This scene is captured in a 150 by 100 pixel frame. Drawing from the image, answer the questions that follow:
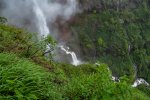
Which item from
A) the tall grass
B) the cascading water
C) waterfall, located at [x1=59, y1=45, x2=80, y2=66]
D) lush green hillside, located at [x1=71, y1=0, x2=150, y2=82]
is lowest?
the tall grass

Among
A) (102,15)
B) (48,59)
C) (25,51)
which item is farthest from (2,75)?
(102,15)

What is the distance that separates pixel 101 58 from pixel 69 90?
237 feet

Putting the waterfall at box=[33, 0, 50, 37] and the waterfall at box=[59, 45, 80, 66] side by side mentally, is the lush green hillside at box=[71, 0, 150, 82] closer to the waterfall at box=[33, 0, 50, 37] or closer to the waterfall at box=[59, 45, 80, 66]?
the waterfall at box=[59, 45, 80, 66]

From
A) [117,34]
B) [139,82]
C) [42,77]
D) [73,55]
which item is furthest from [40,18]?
[42,77]

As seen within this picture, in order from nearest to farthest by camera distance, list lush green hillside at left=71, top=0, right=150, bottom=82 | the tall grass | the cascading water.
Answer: the tall grass → the cascading water → lush green hillside at left=71, top=0, right=150, bottom=82

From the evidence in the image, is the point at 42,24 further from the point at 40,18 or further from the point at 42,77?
the point at 42,77

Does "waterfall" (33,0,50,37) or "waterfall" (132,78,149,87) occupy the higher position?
"waterfall" (33,0,50,37)

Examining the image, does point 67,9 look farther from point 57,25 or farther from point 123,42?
point 123,42

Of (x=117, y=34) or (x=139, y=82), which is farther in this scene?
(x=117, y=34)

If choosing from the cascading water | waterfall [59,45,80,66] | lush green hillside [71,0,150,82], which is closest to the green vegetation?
waterfall [59,45,80,66]

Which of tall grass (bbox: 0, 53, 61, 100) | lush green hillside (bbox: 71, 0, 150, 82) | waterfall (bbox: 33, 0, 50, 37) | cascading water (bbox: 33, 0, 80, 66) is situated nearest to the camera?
tall grass (bbox: 0, 53, 61, 100)

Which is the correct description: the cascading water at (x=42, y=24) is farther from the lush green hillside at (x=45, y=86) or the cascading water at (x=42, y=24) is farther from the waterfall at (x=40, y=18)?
the lush green hillside at (x=45, y=86)

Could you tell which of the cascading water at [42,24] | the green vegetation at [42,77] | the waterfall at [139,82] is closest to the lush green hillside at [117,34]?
the waterfall at [139,82]

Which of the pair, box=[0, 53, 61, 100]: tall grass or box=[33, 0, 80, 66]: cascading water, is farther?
box=[33, 0, 80, 66]: cascading water
